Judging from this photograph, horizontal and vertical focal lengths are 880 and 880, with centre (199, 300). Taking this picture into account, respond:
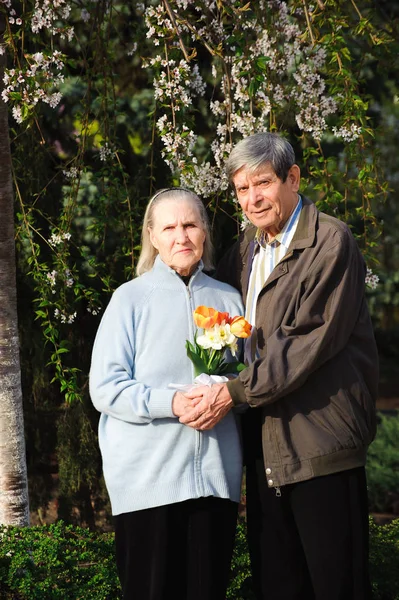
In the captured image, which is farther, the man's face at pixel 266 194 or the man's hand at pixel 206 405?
the man's face at pixel 266 194

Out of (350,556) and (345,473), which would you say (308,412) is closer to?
(345,473)

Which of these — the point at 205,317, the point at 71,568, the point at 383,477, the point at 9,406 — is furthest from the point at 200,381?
the point at 383,477

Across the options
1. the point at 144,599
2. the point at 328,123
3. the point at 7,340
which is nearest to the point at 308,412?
the point at 144,599

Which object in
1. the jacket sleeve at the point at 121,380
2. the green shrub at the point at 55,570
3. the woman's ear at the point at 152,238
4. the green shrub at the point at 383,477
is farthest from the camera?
the green shrub at the point at 383,477

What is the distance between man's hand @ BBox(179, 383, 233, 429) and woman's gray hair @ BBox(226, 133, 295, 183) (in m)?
0.70

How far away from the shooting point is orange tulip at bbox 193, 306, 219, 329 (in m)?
2.66

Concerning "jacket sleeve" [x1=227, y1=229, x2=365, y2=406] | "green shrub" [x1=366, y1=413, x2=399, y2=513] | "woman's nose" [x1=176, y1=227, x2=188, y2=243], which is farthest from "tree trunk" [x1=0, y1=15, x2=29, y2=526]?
"green shrub" [x1=366, y1=413, x2=399, y2=513]

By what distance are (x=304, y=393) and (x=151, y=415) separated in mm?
490

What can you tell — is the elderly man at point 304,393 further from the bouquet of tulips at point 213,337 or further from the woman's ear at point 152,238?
the woman's ear at point 152,238

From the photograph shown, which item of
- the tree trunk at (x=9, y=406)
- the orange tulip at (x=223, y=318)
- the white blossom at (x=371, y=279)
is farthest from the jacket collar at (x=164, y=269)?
the tree trunk at (x=9, y=406)

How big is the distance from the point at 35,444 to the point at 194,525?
2.48m

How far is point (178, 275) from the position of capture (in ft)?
9.38

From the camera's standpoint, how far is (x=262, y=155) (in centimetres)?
278

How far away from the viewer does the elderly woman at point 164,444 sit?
270cm
